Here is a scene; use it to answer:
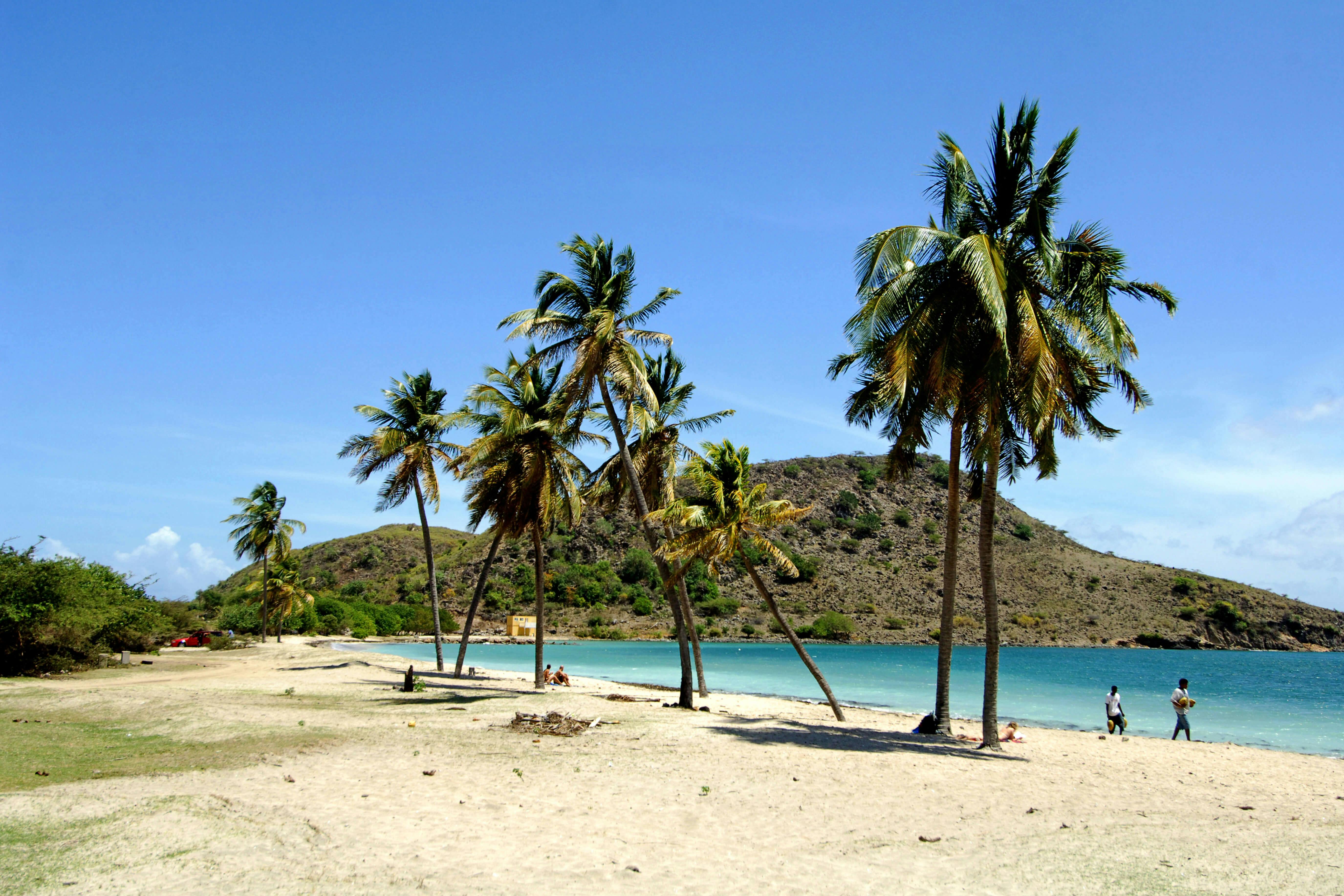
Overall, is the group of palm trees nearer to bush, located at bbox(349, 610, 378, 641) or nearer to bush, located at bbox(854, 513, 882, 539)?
bush, located at bbox(349, 610, 378, 641)

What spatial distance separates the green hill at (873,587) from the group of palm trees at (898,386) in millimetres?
62634

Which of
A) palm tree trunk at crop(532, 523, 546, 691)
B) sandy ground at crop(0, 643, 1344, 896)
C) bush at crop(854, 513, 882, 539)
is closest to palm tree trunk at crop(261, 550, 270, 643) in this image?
palm tree trunk at crop(532, 523, 546, 691)

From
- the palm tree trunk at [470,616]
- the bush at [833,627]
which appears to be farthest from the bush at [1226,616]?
the palm tree trunk at [470,616]

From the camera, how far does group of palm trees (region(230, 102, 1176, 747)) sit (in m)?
14.3

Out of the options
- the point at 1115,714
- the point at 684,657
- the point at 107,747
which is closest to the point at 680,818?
the point at 107,747

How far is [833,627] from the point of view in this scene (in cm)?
8181

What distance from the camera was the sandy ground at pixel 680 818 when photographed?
6.75 m

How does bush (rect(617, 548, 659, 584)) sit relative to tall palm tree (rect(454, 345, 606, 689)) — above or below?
below

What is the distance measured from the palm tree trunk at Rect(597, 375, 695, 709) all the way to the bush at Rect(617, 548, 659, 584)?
3010 inches

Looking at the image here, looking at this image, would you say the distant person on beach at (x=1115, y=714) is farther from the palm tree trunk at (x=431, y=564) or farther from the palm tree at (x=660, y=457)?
the palm tree trunk at (x=431, y=564)

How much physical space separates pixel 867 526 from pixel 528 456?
81.3 m

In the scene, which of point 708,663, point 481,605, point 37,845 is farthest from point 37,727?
point 481,605

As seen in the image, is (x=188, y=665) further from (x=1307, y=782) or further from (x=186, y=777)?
(x=1307, y=782)

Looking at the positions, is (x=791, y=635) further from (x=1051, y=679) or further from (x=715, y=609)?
(x=715, y=609)
